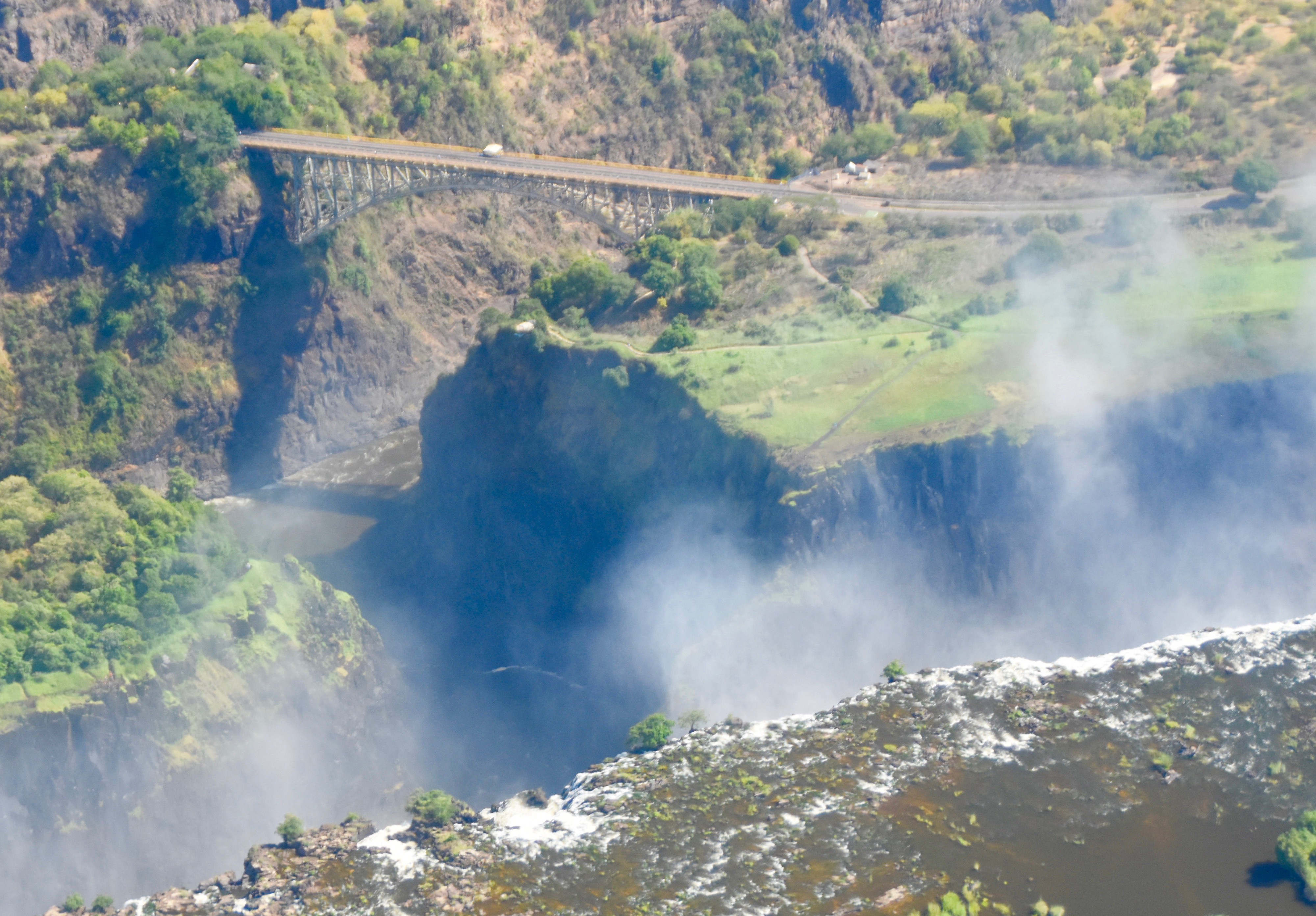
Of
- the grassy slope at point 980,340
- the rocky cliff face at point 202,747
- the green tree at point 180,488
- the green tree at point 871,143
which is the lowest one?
the rocky cliff face at point 202,747

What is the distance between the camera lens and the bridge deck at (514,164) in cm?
14662

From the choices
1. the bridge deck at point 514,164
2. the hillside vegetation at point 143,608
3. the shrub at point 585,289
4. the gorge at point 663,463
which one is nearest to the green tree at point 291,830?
the gorge at point 663,463

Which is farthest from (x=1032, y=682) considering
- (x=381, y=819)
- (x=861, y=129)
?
(x=861, y=129)

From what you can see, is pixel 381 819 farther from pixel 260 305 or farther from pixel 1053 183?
pixel 1053 183

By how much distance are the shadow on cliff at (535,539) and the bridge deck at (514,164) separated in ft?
66.5

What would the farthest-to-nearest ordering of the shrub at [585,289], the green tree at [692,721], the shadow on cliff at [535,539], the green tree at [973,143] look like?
the green tree at [973,143], the shrub at [585,289], the shadow on cliff at [535,539], the green tree at [692,721]

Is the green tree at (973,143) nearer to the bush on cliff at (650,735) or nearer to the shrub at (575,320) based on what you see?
the shrub at (575,320)

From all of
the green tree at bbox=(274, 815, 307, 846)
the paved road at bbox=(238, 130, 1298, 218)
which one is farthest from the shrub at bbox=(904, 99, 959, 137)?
the green tree at bbox=(274, 815, 307, 846)

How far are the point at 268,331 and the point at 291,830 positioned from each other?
77.5 metres

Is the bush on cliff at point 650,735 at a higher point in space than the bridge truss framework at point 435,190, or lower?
lower

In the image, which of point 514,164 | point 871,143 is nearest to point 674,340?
point 514,164

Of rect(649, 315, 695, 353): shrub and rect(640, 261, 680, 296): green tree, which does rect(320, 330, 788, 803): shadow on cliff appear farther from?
rect(640, 261, 680, 296): green tree

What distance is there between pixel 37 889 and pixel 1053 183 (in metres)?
107

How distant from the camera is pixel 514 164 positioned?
6014 inches
